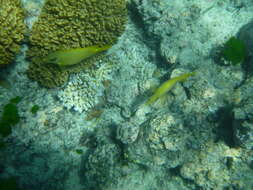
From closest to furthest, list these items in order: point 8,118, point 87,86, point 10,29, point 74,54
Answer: point 74,54 → point 10,29 → point 8,118 → point 87,86

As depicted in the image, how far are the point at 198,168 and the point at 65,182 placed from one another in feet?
10.2

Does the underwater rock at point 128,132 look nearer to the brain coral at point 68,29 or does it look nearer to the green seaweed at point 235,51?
the brain coral at point 68,29

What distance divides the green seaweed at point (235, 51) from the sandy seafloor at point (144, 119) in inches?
7.0

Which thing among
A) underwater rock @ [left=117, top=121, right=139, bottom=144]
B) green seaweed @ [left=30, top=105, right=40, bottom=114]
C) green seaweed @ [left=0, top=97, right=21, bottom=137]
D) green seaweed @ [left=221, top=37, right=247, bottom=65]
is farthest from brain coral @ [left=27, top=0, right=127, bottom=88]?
green seaweed @ [left=221, top=37, right=247, bottom=65]

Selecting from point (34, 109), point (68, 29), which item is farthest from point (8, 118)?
point (68, 29)

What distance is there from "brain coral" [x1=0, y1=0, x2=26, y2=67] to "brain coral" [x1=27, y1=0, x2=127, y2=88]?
25 centimetres

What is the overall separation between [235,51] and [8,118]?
5.23m

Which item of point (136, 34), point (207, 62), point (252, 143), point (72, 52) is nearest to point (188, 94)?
point (207, 62)

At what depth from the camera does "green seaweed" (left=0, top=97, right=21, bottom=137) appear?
13.0 ft

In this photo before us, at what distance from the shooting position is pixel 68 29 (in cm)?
411

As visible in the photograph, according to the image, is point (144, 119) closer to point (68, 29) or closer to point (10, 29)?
point (68, 29)

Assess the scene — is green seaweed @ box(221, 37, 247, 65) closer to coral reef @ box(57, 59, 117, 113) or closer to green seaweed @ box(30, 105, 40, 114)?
coral reef @ box(57, 59, 117, 113)

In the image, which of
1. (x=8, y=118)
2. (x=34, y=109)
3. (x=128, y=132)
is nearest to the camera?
(x=8, y=118)

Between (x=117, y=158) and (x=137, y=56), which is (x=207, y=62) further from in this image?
(x=117, y=158)
